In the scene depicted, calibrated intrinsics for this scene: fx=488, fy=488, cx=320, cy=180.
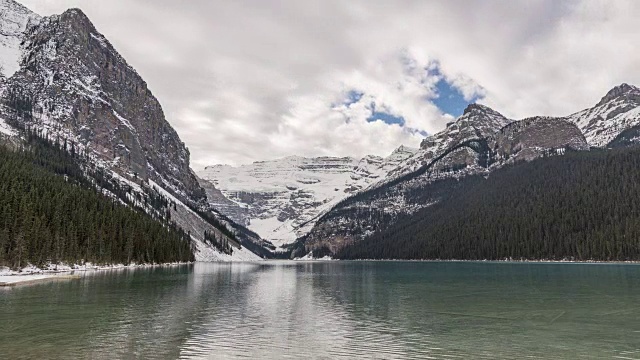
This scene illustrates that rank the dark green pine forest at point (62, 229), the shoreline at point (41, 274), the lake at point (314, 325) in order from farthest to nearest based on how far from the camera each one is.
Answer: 1. the dark green pine forest at point (62, 229)
2. the shoreline at point (41, 274)
3. the lake at point (314, 325)

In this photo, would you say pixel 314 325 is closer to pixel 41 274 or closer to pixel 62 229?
pixel 41 274

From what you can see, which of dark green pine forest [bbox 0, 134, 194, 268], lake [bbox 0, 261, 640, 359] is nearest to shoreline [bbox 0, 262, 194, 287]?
dark green pine forest [bbox 0, 134, 194, 268]

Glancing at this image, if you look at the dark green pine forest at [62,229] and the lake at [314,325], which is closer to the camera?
the lake at [314,325]

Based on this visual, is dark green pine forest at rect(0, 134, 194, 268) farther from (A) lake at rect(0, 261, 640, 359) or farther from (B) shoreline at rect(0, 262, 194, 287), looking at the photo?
(A) lake at rect(0, 261, 640, 359)

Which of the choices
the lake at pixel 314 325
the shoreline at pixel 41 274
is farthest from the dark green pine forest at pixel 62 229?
the lake at pixel 314 325

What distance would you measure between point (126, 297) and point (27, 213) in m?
58.2

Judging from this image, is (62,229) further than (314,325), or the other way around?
(62,229)

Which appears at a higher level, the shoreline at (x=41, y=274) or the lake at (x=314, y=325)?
the shoreline at (x=41, y=274)

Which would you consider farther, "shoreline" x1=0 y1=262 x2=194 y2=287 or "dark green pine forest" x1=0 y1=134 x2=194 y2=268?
"dark green pine forest" x1=0 y1=134 x2=194 y2=268

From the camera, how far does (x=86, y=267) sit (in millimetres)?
120188

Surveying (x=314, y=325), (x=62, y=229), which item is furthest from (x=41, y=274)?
(x=314, y=325)

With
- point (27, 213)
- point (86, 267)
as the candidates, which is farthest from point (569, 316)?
point (86, 267)

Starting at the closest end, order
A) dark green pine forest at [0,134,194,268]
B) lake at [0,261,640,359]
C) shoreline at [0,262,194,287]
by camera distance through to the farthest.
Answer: lake at [0,261,640,359] → shoreline at [0,262,194,287] → dark green pine forest at [0,134,194,268]

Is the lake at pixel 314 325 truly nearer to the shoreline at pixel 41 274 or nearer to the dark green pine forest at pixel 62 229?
the shoreline at pixel 41 274
